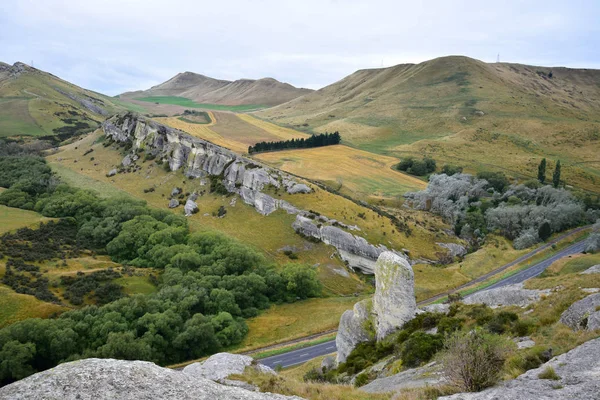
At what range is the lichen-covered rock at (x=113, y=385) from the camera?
12.4 meters

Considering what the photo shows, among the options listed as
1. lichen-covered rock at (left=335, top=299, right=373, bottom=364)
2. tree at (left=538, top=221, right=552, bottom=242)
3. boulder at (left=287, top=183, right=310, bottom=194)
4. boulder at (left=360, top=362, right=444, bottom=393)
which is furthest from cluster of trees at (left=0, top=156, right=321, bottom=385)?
tree at (left=538, top=221, right=552, bottom=242)

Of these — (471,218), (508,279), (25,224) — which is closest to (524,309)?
(508,279)

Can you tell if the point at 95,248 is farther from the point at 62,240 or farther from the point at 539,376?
the point at 539,376

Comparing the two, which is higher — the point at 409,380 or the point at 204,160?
the point at 204,160

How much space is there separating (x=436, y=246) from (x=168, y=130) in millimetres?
79343

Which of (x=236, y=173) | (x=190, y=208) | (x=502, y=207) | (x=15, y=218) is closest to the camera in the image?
(x=15, y=218)

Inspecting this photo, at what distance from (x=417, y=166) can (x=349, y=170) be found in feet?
77.7

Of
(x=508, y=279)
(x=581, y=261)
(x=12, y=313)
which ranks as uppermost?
(x=581, y=261)

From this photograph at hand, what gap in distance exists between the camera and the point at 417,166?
12669cm

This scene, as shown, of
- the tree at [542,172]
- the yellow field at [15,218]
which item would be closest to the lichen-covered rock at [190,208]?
the yellow field at [15,218]

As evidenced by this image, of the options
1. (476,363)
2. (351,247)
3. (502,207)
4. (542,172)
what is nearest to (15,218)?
(351,247)

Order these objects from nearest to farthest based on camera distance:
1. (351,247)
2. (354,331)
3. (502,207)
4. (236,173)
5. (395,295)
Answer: (395,295) → (354,331) → (351,247) → (236,173) → (502,207)

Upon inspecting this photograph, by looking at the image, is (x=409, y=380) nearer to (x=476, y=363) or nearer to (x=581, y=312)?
(x=476, y=363)

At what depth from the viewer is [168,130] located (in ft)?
361
